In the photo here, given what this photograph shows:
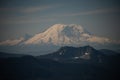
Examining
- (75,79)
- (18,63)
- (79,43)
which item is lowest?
(75,79)

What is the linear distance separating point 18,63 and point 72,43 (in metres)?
98.1

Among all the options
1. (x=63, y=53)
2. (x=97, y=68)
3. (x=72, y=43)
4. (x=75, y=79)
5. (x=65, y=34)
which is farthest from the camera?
(x=65, y=34)

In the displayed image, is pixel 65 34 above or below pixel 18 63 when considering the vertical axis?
above

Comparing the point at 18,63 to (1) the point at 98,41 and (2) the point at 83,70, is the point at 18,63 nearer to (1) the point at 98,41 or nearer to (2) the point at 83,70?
(2) the point at 83,70

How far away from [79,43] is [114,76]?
103 meters

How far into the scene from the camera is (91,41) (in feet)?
449

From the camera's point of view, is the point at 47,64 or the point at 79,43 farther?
the point at 79,43

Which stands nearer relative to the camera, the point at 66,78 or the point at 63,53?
the point at 66,78

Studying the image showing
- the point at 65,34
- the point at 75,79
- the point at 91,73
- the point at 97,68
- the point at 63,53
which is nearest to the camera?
the point at 75,79

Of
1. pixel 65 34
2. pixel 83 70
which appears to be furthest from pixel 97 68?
pixel 65 34

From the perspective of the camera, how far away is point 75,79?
1220 inches

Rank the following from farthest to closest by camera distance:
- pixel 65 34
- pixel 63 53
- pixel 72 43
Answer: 1. pixel 65 34
2. pixel 72 43
3. pixel 63 53

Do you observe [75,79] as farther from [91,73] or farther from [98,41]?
[98,41]

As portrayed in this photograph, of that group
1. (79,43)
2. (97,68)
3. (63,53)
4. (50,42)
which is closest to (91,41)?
(79,43)
